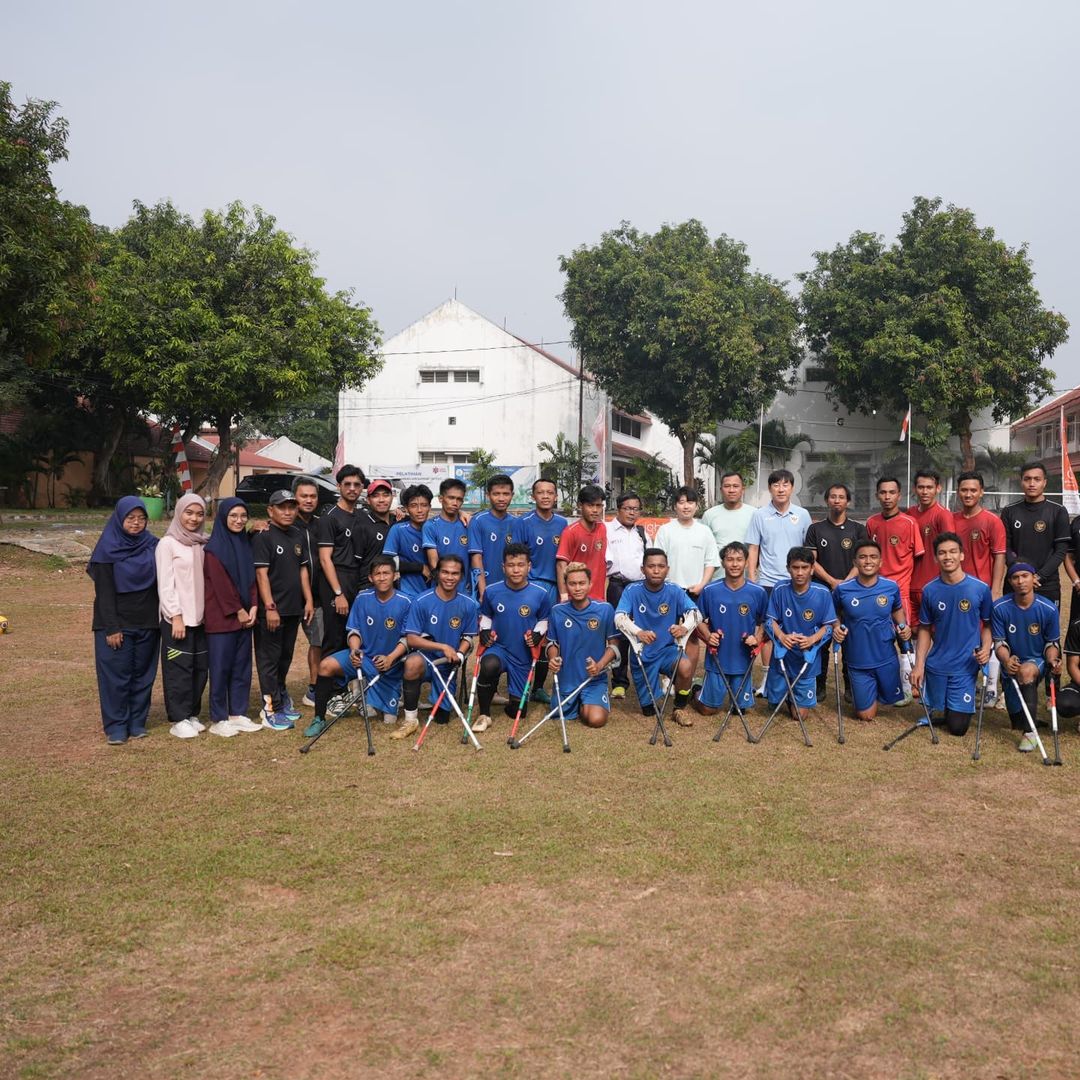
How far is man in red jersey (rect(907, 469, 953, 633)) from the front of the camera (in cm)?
808

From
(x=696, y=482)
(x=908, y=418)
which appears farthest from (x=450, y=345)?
(x=908, y=418)

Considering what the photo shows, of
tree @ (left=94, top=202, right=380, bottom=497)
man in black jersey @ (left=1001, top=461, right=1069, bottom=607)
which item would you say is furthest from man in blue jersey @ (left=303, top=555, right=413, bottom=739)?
tree @ (left=94, top=202, right=380, bottom=497)

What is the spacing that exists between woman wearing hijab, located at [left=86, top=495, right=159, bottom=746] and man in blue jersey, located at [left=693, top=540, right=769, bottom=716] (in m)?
4.32

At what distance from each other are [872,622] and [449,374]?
3265 cm

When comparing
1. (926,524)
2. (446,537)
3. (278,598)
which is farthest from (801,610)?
(278,598)

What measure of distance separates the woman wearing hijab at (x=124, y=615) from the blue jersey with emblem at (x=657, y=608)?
3736 mm

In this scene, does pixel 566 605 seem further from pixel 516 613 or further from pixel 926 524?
pixel 926 524

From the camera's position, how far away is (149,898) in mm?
4309

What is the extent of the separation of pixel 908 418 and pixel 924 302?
4907 mm

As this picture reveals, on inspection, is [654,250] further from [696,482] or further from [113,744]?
[113,744]

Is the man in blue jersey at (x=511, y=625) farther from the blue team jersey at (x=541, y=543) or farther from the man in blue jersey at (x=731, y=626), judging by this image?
the man in blue jersey at (x=731, y=626)

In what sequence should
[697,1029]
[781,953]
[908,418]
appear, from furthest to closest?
[908,418] → [781,953] → [697,1029]

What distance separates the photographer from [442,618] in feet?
25.0

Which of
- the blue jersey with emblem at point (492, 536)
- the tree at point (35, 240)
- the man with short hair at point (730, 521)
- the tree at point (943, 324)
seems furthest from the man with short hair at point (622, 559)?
the tree at point (943, 324)
